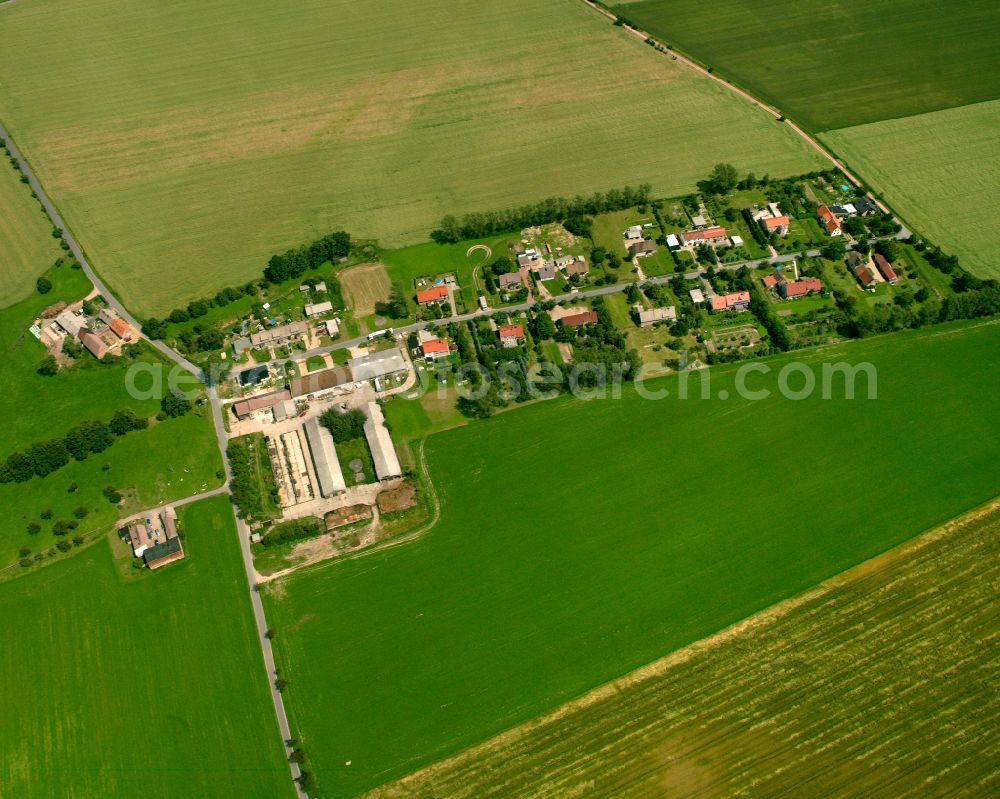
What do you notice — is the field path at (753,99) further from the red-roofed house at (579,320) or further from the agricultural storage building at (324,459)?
the agricultural storage building at (324,459)

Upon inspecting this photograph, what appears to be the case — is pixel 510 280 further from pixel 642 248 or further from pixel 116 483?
pixel 116 483

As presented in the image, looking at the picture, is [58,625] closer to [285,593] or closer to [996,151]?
[285,593]

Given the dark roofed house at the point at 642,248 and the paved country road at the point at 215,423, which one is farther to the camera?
the dark roofed house at the point at 642,248

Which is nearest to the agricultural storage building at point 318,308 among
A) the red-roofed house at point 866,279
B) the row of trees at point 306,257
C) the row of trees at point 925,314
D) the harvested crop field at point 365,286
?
the harvested crop field at point 365,286

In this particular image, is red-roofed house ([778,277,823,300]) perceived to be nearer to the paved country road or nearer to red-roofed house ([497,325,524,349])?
red-roofed house ([497,325,524,349])

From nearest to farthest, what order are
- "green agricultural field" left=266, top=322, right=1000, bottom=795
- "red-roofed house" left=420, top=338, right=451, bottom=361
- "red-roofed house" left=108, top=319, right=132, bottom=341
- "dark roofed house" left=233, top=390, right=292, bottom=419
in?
"green agricultural field" left=266, top=322, right=1000, bottom=795, "dark roofed house" left=233, top=390, right=292, bottom=419, "red-roofed house" left=420, top=338, right=451, bottom=361, "red-roofed house" left=108, top=319, right=132, bottom=341

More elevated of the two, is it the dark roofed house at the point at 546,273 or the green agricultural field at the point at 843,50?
the green agricultural field at the point at 843,50

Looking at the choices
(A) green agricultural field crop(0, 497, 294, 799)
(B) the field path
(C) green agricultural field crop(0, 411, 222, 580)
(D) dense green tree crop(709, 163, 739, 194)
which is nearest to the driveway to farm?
(B) the field path
